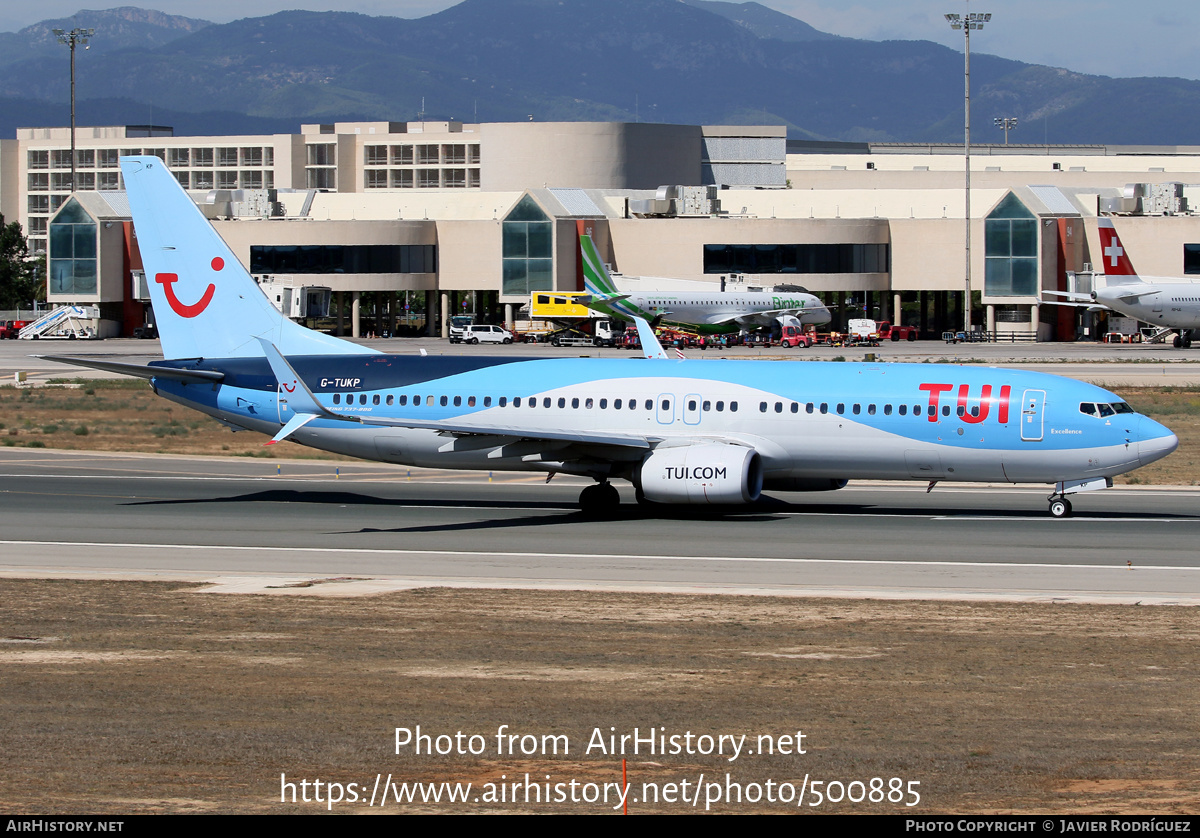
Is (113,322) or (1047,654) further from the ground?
(113,322)

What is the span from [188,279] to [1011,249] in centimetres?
9666

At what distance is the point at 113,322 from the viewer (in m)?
136

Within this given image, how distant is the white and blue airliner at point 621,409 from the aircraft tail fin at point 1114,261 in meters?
79.2

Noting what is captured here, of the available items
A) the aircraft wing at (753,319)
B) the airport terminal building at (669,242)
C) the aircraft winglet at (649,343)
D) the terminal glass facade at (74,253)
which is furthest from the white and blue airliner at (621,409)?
the terminal glass facade at (74,253)

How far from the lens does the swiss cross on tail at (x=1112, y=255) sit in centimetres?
10994

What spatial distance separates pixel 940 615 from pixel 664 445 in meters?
13.1

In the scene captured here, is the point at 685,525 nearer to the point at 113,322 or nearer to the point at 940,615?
the point at 940,615

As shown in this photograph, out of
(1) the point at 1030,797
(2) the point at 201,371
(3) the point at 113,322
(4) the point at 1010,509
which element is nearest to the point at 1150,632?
(1) the point at 1030,797

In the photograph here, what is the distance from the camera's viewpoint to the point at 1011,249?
12356 centimetres

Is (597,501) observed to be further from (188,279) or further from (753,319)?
(753,319)

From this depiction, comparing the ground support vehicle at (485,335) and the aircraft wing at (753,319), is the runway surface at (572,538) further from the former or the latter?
the ground support vehicle at (485,335)

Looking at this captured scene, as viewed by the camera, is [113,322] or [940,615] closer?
[940,615]

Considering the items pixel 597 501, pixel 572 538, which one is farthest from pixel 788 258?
pixel 572 538
